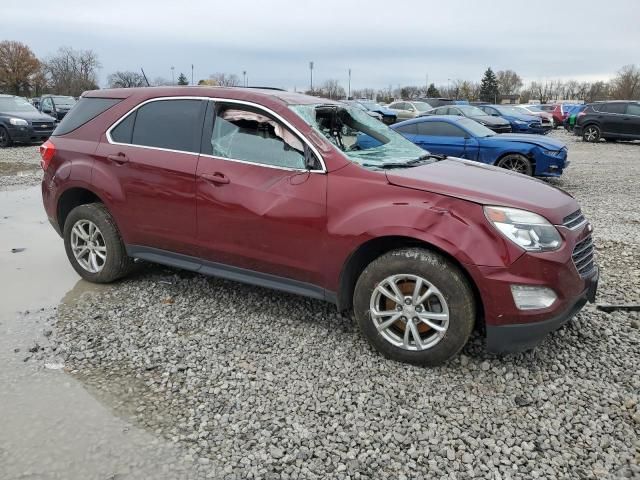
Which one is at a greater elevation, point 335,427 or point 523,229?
point 523,229

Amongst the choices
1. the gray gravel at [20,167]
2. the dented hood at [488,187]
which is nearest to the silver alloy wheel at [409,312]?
the dented hood at [488,187]

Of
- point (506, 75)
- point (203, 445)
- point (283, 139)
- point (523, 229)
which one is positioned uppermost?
point (506, 75)

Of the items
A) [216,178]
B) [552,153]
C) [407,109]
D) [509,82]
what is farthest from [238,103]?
[509,82]

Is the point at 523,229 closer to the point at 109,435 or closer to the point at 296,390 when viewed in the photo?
the point at 296,390

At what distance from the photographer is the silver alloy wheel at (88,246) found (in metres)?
4.85

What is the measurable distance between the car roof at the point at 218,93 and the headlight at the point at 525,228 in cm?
176

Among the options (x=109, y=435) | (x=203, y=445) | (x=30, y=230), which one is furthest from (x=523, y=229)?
(x=30, y=230)

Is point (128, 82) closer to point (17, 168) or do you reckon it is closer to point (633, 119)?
point (17, 168)

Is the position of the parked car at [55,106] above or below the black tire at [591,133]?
above

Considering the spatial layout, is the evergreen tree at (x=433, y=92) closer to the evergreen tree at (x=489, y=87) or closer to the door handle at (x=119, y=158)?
the evergreen tree at (x=489, y=87)

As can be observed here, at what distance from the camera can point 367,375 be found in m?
3.42

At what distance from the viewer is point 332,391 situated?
3.25 meters

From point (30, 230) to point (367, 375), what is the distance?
18.3 feet

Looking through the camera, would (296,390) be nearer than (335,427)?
No
